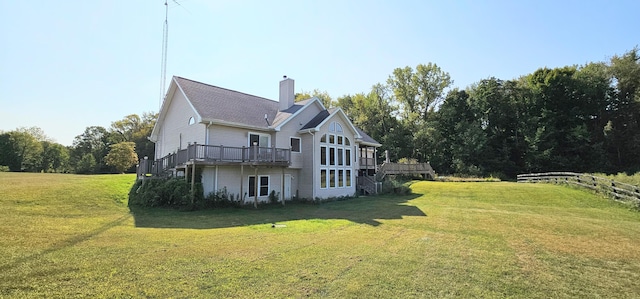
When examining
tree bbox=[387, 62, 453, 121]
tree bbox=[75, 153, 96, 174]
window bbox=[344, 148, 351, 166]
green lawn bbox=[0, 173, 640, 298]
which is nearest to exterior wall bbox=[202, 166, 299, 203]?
green lawn bbox=[0, 173, 640, 298]

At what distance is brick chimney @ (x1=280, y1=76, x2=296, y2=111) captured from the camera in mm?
21406

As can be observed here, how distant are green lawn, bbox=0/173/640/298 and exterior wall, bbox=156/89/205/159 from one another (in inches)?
222

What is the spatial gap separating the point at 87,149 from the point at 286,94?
5484 cm

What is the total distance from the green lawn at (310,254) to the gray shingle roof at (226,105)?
605 centimetres

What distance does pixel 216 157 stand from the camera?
583 inches

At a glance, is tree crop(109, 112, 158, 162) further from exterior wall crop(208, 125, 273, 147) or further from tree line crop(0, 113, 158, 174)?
exterior wall crop(208, 125, 273, 147)

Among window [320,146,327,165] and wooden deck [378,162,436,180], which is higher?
window [320,146,327,165]

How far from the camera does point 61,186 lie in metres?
14.8

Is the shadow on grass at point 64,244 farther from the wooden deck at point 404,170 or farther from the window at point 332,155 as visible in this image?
the wooden deck at point 404,170

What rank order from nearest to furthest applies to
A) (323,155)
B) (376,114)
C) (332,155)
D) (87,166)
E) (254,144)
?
(254,144)
(323,155)
(332,155)
(87,166)
(376,114)

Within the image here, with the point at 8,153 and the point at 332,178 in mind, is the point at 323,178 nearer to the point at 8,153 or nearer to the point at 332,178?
the point at 332,178

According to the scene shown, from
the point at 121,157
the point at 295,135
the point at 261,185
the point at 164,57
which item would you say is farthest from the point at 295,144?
the point at 121,157

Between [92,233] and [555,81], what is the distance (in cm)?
4696

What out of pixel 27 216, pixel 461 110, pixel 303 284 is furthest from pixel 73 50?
pixel 461 110
